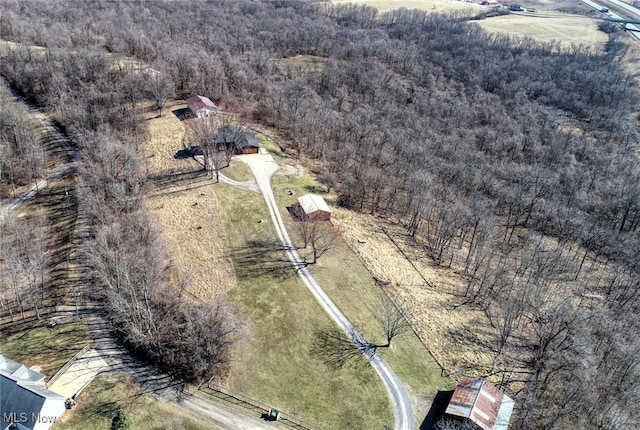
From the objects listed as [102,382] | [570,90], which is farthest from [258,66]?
[102,382]

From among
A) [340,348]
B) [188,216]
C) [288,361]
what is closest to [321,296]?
[340,348]

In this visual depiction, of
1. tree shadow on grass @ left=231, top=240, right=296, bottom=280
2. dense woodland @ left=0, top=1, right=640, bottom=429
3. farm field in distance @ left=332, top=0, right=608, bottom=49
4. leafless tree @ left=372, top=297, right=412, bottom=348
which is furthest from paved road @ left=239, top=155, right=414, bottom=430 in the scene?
farm field in distance @ left=332, top=0, right=608, bottom=49

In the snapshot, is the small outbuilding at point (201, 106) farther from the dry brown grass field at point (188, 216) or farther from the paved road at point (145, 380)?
the paved road at point (145, 380)

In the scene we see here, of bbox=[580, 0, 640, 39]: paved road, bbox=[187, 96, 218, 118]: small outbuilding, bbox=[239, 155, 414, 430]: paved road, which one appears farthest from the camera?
bbox=[580, 0, 640, 39]: paved road

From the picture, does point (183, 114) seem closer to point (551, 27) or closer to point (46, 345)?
point (46, 345)

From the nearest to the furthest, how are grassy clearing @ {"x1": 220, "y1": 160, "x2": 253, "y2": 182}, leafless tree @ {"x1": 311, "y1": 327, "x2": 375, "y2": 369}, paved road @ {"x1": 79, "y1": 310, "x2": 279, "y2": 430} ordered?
paved road @ {"x1": 79, "y1": 310, "x2": 279, "y2": 430} → leafless tree @ {"x1": 311, "y1": 327, "x2": 375, "y2": 369} → grassy clearing @ {"x1": 220, "y1": 160, "x2": 253, "y2": 182}

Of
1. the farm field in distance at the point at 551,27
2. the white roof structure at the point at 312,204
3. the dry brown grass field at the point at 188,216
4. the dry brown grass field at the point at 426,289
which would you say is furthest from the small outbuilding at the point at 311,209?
the farm field in distance at the point at 551,27

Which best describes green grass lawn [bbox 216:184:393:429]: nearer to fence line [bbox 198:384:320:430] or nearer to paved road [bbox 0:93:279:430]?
fence line [bbox 198:384:320:430]
